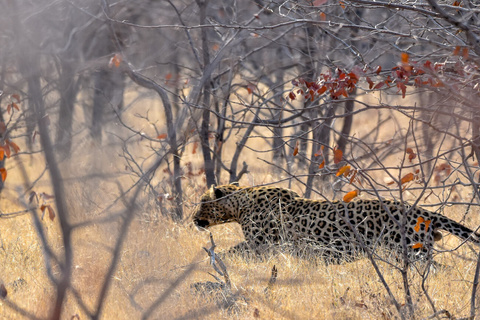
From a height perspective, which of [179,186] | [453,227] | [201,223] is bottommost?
[201,223]

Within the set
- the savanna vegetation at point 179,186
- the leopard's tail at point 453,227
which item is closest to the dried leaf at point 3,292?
the savanna vegetation at point 179,186

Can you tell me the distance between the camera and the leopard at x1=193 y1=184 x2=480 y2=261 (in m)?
4.88

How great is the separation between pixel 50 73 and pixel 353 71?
203 cm

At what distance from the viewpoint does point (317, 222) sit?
17.2 feet

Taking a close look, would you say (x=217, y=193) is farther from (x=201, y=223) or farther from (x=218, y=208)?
(x=201, y=223)

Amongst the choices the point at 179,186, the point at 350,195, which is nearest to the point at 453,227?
the point at 350,195

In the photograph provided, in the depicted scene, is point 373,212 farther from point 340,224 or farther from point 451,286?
point 451,286

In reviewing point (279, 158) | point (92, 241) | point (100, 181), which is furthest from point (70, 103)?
point (279, 158)

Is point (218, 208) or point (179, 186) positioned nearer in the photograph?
point (218, 208)

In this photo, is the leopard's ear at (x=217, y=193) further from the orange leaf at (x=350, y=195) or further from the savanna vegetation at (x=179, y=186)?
the orange leaf at (x=350, y=195)

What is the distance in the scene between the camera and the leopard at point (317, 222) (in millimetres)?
4879

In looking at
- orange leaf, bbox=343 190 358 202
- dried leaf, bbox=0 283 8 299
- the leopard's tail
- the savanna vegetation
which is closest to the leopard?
the leopard's tail

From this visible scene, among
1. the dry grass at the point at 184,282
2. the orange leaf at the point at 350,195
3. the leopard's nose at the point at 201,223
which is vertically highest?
the orange leaf at the point at 350,195

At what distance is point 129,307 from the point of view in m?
3.54
